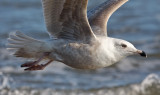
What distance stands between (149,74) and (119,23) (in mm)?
3833

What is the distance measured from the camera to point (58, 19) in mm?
5938

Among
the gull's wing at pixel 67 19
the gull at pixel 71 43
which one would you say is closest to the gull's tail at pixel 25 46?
the gull at pixel 71 43

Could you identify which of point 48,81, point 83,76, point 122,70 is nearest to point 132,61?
point 122,70

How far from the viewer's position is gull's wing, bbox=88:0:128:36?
6.51 m

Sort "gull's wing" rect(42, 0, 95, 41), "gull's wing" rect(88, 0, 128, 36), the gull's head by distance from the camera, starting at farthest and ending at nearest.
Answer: "gull's wing" rect(88, 0, 128, 36) → the gull's head → "gull's wing" rect(42, 0, 95, 41)

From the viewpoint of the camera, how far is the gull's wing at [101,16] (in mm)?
6512

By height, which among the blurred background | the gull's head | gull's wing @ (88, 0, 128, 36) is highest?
gull's wing @ (88, 0, 128, 36)

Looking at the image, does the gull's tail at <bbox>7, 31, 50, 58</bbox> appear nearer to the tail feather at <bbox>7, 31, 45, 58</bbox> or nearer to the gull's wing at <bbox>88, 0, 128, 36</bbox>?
the tail feather at <bbox>7, 31, 45, 58</bbox>

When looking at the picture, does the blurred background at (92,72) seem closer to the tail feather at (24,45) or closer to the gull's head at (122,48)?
the tail feather at (24,45)

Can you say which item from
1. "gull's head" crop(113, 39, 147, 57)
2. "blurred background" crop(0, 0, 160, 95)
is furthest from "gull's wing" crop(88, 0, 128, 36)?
"blurred background" crop(0, 0, 160, 95)

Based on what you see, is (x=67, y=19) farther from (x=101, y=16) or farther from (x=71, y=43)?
(x=101, y=16)

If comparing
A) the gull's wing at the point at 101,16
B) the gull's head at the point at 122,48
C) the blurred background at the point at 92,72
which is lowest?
the blurred background at the point at 92,72

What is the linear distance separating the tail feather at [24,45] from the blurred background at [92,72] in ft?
1.20

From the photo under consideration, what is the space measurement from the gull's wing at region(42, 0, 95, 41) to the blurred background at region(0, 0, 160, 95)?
3.10 ft
